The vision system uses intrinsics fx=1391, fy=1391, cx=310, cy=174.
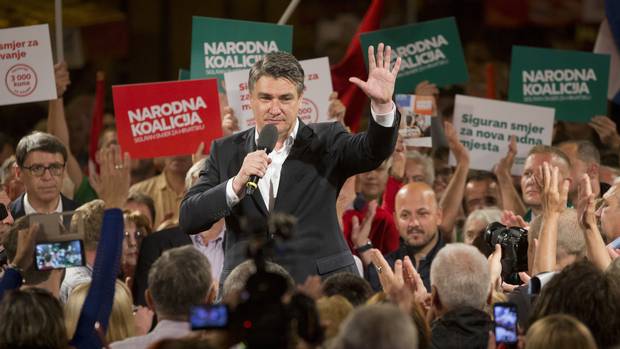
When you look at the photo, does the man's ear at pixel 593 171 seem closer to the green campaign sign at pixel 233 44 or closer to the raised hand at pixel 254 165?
the green campaign sign at pixel 233 44

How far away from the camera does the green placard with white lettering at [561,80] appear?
9.70 meters

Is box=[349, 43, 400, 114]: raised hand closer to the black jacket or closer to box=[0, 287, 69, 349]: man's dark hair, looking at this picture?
the black jacket

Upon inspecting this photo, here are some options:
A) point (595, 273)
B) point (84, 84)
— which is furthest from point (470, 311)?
point (84, 84)

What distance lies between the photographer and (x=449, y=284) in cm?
504

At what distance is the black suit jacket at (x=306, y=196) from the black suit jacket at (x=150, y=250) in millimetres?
1960

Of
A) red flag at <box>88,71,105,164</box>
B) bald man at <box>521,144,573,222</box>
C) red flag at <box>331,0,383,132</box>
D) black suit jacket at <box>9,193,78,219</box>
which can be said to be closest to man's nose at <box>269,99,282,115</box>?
black suit jacket at <box>9,193,78,219</box>

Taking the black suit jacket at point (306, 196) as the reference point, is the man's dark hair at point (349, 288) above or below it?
below

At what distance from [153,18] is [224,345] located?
9.62 meters

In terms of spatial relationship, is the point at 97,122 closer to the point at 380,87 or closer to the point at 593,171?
the point at 593,171

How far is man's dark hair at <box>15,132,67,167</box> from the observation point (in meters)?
7.60

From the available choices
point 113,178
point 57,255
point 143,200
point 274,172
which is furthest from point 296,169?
point 143,200

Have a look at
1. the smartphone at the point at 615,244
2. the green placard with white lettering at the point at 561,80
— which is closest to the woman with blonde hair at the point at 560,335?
the smartphone at the point at 615,244

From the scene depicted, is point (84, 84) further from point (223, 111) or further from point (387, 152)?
point (387, 152)

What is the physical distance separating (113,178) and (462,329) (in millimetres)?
3477
